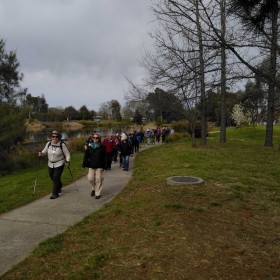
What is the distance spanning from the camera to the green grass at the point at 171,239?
14.9 ft

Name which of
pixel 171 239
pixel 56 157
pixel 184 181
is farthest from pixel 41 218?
pixel 184 181

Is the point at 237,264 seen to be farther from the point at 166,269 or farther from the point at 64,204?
the point at 64,204

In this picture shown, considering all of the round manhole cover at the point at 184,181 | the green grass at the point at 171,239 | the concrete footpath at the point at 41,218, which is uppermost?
the round manhole cover at the point at 184,181

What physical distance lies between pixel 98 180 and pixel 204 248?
174 inches

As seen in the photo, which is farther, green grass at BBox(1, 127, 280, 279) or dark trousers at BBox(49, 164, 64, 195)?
dark trousers at BBox(49, 164, 64, 195)

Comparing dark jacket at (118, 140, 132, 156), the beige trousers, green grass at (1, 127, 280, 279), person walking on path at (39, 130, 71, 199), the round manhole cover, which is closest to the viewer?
green grass at (1, 127, 280, 279)

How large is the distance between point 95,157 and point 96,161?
104 millimetres

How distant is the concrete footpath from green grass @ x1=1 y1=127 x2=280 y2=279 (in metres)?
0.27

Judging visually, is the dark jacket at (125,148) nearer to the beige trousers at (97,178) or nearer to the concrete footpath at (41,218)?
the concrete footpath at (41,218)

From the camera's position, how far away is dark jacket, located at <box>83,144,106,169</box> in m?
9.05

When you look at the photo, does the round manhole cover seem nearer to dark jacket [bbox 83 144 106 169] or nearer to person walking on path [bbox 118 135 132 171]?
dark jacket [bbox 83 144 106 169]

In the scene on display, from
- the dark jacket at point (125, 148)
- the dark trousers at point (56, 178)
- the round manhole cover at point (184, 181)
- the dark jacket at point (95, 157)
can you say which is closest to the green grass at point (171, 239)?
the round manhole cover at point (184, 181)

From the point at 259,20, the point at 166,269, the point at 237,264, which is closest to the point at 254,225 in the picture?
the point at 237,264

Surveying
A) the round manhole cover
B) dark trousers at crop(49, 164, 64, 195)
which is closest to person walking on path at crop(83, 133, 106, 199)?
dark trousers at crop(49, 164, 64, 195)
